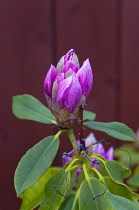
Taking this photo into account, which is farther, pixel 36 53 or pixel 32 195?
pixel 36 53

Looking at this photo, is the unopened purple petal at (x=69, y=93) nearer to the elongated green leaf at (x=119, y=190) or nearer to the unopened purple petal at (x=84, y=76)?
the unopened purple petal at (x=84, y=76)

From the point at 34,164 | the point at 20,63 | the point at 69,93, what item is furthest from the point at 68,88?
the point at 20,63

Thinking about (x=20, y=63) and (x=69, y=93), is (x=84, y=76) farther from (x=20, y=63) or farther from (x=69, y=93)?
(x=20, y=63)

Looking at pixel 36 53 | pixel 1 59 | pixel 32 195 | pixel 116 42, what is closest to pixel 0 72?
pixel 1 59

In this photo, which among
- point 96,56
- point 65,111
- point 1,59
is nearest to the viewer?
point 65,111

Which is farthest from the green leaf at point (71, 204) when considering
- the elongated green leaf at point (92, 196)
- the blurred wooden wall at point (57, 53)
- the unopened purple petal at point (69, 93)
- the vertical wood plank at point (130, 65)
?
the vertical wood plank at point (130, 65)

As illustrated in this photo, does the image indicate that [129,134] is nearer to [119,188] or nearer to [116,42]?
[119,188]
